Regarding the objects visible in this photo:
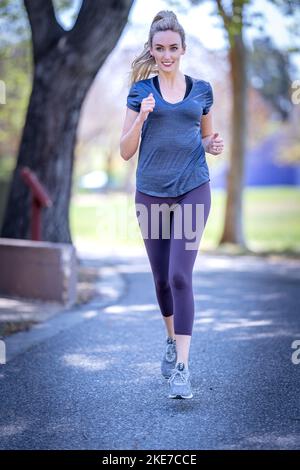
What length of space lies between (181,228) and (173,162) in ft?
1.18

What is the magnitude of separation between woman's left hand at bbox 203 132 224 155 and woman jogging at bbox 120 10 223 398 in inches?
5.1

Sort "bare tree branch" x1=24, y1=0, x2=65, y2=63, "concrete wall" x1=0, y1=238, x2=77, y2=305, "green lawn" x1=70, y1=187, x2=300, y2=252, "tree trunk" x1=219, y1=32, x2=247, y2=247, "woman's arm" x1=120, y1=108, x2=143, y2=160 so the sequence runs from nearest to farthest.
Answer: "woman's arm" x1=120, y1=108, x2=143, y2=160
"concrete wall" x1=0, y1=238, x2=77, y2=305
"bare tree branch" x1=24, y1=0, x2=65, y2=63
"tree trunk" x1=219, y1=32, x2=247, y2=247
"green lawn" x1=70, y1=187, x2=300, y2=252

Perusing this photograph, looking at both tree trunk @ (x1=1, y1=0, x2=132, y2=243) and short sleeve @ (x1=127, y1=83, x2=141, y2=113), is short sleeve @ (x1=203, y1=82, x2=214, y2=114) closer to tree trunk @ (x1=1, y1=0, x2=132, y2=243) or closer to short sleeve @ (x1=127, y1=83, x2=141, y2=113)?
short sleeve @ (x1=127, y1=83, x2=141, y2=113)

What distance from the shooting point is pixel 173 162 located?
435 cm

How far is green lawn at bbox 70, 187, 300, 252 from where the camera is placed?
21.5 m

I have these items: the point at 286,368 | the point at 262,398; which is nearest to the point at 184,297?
the point at 262,398

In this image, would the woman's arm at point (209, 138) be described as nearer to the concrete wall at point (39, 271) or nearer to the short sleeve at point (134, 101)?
the short sleeve at point (134, 101)

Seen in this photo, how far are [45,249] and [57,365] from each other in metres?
2.54

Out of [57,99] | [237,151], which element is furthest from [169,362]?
[237,151]

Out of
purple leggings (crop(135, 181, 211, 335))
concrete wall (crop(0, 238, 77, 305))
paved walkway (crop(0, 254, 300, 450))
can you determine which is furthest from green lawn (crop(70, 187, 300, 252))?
purple leggings (crop(135, 181, 211, 335))

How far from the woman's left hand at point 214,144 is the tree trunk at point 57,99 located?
4.74 meters

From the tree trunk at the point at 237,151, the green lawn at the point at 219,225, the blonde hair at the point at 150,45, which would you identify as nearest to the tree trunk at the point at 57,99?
the blonde hair at the point at 150,45

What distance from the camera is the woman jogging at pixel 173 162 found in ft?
14.2
